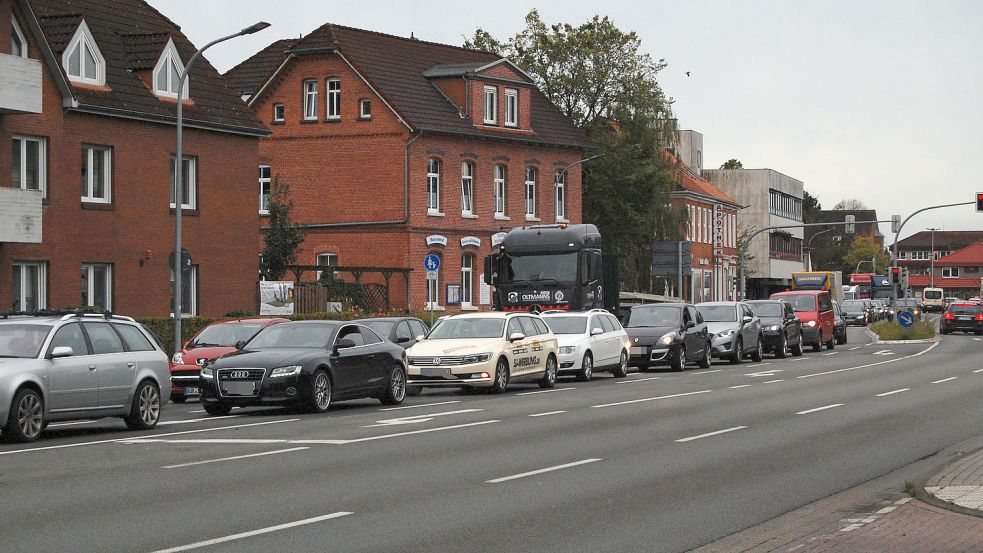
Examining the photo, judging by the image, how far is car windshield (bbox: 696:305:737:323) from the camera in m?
40.7

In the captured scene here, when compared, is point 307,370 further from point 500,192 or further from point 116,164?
point 500,192

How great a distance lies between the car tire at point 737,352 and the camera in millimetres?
39688

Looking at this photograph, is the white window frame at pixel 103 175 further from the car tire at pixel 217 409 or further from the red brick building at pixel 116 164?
the car tire at pixel 217 409

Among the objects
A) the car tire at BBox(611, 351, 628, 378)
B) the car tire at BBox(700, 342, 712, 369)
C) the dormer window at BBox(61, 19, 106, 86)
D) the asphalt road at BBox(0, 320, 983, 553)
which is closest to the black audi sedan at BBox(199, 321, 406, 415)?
the asphalt road at BBox(0, 320, 983, 553)

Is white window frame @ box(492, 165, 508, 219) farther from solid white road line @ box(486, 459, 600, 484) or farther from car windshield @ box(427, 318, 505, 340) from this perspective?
solid white road line @ box(486, 459, 600, 484)

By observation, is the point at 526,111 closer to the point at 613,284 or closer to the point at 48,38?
the point at 613,284

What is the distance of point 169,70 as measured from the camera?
132 feet

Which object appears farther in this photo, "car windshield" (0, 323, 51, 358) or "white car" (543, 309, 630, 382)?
"white car" (543, 309, 630, 382)

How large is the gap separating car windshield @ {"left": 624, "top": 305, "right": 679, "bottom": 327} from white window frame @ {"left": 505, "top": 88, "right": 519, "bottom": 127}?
944 inches

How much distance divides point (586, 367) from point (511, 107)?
31.0m

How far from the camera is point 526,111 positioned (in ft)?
201

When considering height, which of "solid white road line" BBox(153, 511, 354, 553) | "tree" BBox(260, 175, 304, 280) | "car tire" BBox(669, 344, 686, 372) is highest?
"tree" BBox(260, 175, 304, 280)

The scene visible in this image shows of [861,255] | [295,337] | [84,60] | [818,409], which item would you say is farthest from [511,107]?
[861,255]

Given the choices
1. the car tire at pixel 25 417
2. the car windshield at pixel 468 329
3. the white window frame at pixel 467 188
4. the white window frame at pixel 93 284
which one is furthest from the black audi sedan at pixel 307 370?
the white window frame at pixel 467 188
